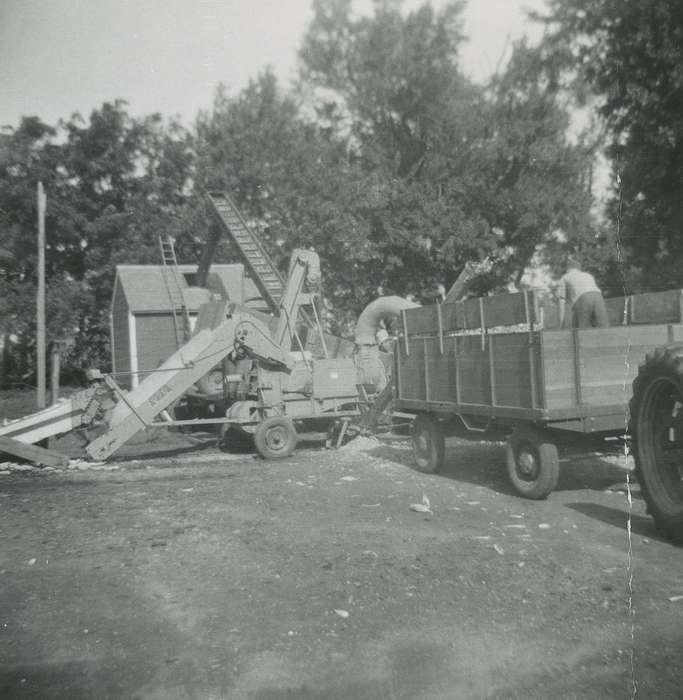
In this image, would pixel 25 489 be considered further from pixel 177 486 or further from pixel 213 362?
pixel 213 362

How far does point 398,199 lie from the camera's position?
96.9 feet

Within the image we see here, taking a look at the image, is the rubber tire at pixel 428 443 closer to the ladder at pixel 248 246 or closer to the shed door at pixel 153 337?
the ladder at pixel 248 246

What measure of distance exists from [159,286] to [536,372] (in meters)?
24.8

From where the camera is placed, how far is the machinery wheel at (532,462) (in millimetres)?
7309

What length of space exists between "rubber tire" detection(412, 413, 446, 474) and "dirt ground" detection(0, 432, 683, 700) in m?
0.98

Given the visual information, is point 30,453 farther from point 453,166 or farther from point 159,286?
point 453,166

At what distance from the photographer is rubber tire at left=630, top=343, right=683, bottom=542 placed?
5512mm

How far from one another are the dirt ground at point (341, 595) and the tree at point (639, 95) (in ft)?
26.1

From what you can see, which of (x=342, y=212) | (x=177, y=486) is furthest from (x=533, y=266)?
(x=177, y=486)

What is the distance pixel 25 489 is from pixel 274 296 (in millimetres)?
13417

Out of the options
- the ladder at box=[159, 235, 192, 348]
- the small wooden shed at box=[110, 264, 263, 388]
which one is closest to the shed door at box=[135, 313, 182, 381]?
the small wooden shed at box=[110, 264, 263, 388]

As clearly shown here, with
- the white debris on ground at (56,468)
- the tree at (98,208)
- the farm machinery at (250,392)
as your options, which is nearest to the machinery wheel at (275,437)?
the farm machinery at (250,392)

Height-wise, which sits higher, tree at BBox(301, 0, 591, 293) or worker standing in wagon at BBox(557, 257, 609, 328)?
tree at BBox(301, 0, 591, 293)

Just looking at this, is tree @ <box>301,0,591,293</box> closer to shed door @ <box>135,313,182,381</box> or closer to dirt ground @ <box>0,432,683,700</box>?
shed door @ <box>135,313,182,381</box>
